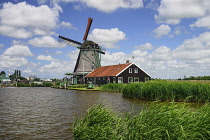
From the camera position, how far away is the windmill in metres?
47.7

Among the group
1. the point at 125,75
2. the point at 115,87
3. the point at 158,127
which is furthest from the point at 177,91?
the point at 125,75

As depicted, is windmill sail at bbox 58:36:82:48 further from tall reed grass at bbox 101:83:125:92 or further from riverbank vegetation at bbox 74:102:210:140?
riverbank vegetation at bbox 74:102:210:140

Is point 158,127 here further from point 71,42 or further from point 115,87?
point 71,42

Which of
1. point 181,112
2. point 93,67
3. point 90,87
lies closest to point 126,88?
point 90,87

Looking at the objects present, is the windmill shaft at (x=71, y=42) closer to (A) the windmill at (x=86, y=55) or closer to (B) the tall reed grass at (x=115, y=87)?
(A) the windmill at (x=86, y=55)

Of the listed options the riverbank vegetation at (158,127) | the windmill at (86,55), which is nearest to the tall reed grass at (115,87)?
the windmill at (86,55)

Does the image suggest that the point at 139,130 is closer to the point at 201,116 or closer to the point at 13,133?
the point at 201,116

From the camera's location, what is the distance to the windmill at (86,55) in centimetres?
4772

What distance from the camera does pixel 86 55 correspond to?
1879 inches

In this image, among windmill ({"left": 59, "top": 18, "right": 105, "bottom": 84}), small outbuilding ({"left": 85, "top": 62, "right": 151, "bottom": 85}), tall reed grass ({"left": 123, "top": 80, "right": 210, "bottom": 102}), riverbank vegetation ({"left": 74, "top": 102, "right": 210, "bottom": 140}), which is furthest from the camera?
windmill ({"left": 59, "top": 18, "right": 105, "bottom": 84})

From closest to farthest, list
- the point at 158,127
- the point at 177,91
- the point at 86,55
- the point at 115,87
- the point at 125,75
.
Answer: the point at 158,127
the point at 177,91
the point at 115,87
the point at 125,75
the point at 86,55

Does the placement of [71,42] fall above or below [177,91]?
above

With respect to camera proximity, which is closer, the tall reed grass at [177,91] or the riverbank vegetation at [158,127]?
the riverbank vegetation at [158,127]

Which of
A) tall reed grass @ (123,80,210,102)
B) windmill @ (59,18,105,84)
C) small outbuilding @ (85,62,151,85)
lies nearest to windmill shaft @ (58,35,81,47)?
windmill @ (59,18,105,84)
